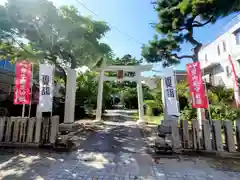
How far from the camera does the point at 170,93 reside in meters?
4.99

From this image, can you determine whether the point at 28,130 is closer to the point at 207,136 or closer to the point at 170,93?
the point at 170,93

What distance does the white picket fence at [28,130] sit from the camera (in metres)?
4.16

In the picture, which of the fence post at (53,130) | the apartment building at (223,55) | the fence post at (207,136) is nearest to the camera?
the fence post at (207,136)

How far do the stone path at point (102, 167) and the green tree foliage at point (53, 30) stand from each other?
Result: 4779 millimetres

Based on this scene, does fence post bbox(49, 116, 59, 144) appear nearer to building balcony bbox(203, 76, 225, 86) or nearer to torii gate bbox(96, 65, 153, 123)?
torii gate bbox(96, 65, 153, 123)

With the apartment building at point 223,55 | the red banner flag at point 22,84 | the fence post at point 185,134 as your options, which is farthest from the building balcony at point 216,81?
the red banner flag at point 22,84

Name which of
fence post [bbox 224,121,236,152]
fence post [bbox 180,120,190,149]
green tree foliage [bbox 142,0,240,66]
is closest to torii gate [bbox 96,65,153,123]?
green tree foliage [bbox 142,0,240,66]

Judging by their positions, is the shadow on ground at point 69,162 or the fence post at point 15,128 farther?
the fence post at point 15,128

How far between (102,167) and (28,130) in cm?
260

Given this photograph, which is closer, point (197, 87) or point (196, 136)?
point (196, 136)

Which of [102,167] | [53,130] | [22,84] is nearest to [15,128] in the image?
[53,130]

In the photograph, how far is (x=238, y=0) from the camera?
3926 mm

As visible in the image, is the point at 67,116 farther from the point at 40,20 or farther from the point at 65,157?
the point at 40,20

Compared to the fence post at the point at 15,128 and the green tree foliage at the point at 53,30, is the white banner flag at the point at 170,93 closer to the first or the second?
the green tree foliage at the point at 53,30
